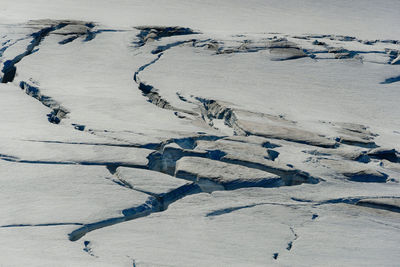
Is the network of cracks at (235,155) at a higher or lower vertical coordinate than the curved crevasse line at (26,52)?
lower

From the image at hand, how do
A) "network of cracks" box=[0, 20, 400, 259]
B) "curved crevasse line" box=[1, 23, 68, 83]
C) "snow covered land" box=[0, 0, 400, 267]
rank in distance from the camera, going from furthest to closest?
"curved crevasse line" box=[1, 23, 68, 83]
"network of cracks" box=[0, 20, 400, 259]
"snow covered land" box=[0, 0, 400, 267]

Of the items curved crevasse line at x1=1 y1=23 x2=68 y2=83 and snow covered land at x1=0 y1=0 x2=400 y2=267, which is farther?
curved crevasse line at x1=1 y1=23 x2=68 y2=83

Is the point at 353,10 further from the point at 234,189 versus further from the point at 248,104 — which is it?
the point at 234,189

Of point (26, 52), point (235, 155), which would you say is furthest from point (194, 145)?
point (26, 52)

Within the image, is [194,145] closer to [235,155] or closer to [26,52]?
[235,155]

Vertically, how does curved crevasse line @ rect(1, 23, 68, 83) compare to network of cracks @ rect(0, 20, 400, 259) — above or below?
above

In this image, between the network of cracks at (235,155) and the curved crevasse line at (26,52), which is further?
the curved crevasse line at (26,52)

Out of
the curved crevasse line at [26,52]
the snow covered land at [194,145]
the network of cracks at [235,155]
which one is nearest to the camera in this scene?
the snow covered land at [194,145]

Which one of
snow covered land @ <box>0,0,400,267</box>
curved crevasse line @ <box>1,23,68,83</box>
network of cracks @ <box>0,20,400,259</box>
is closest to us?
snow covered land @ <box>0,0,400,267</box>

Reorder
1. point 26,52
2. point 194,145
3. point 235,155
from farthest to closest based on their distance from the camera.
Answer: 1. point 26,52
2. point 194,145
3. point 235,155
